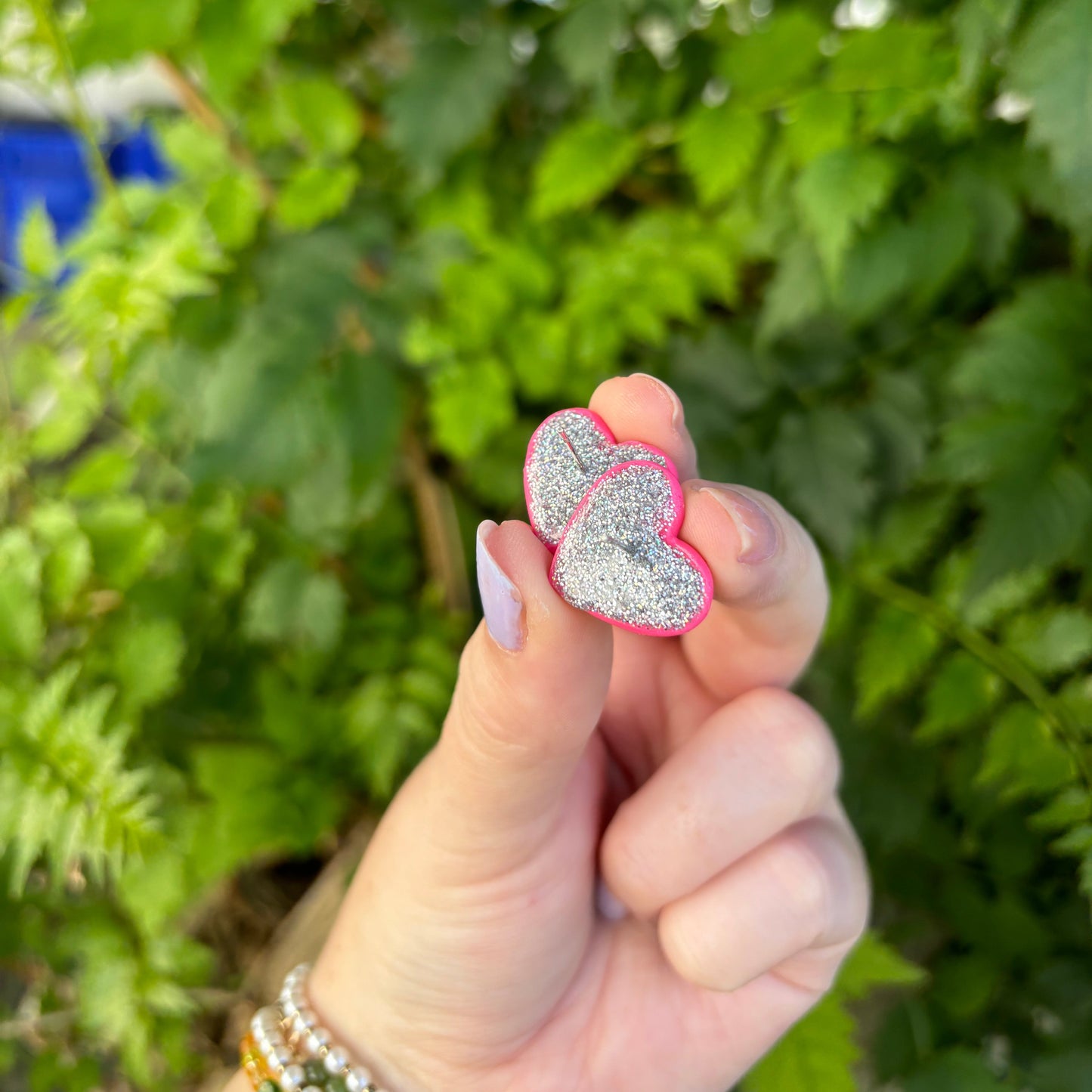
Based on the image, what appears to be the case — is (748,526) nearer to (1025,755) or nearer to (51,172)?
(1025,755)

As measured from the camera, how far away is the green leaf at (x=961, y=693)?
0.74 m

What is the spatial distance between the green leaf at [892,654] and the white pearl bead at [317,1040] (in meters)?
0.51

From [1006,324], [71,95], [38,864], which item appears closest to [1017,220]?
[1006,324]

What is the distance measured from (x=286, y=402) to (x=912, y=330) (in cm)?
63

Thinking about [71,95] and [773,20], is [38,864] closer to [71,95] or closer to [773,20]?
[71,95]

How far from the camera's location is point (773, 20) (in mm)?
772

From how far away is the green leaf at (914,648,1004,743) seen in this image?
74cm

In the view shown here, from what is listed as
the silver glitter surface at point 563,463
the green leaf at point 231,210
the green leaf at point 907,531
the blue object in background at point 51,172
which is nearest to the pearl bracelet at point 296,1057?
the silver glitter surface at point 563,463

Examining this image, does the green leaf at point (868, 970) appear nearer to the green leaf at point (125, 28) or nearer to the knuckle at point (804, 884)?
the knuckle at point (804, 884)

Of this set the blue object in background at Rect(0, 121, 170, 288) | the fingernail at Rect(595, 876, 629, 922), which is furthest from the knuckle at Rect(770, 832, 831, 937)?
the blue object in background at Rect(0, 121, 170, 288)

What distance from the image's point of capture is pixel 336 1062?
57 centimetres

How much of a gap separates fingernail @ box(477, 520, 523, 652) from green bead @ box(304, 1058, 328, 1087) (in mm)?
387

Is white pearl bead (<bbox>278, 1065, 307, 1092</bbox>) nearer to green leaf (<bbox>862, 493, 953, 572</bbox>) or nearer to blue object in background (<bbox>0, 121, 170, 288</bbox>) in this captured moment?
green leaf (<bbox>862, 493, 953, 572</bbox>)

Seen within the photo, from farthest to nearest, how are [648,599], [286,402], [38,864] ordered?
[38,864]
[286,402]
[648,599]
